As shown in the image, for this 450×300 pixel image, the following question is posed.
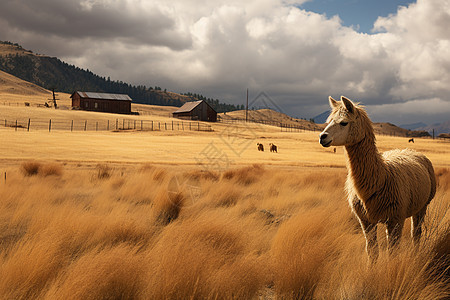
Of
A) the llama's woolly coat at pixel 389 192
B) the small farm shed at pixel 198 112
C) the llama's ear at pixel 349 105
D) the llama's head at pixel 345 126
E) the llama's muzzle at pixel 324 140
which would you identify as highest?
the small farm shed at pixel 198 112

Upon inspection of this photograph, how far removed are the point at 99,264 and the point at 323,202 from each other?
6266 millimetres

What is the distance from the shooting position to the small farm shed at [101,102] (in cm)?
8812

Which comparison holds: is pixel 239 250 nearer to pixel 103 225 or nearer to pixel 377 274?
pixel 377 274

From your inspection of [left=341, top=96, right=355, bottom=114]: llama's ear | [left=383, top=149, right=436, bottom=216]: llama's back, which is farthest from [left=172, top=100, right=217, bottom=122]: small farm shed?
[left=341, top=96, right=355, bottom=114]: llama's ear

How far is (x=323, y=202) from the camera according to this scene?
7898 millimetres

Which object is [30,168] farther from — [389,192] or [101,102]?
[101,102]

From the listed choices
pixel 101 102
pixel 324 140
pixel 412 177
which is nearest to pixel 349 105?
pixel 324 140

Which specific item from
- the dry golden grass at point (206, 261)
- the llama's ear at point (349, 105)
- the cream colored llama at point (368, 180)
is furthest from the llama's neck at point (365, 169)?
the dry golden grass at point (206, 261)

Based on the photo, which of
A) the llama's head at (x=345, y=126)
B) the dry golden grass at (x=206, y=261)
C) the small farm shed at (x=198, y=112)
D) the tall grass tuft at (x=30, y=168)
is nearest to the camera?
the dry golden grass at (x=206, y=261)

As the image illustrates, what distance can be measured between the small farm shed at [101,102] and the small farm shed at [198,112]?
57.4 ft

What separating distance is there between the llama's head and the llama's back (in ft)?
2.83

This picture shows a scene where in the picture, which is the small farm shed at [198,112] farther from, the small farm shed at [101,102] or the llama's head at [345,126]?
the llama's head at [345,126]

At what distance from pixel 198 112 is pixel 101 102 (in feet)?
97.9

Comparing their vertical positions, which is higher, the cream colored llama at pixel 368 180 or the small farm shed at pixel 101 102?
the small farm shed at pixel 101 102
